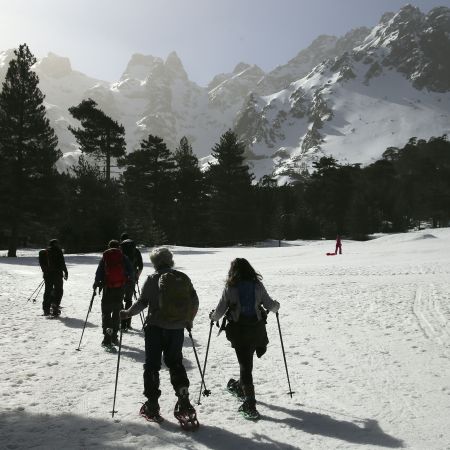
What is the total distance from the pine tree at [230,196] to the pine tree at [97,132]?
15611 millimetres

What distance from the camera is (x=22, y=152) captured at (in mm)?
32344

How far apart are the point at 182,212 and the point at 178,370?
171ft

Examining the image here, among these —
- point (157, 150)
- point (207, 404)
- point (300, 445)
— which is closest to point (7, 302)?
point (207, 404)

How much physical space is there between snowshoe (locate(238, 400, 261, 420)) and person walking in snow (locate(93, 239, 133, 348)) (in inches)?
157

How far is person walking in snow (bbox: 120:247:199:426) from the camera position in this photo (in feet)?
Result: 16.6

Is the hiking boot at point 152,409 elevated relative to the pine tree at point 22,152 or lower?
lower

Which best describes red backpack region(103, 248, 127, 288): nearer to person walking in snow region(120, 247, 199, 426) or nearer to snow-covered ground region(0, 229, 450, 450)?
snow-covered ground region(0, 229, 450, 450)

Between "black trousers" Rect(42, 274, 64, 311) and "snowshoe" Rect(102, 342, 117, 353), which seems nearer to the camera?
"snowshoe" Rect(102, 342, 117, 353)

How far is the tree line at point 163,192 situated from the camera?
107ft

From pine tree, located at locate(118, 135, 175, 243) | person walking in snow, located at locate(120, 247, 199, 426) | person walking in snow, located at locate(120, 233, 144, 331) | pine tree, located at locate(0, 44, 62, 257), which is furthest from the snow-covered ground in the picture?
pine tree, located at locate(118, 135, 175, 243)

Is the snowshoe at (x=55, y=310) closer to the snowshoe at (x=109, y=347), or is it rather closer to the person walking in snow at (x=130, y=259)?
the person walking in snow at (x=130, y=259)

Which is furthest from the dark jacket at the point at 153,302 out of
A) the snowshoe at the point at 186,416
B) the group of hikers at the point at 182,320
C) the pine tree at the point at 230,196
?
the pine tree at the point at 230,196

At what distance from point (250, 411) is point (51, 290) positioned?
27.2ft

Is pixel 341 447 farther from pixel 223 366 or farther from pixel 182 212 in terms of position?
pixel 182 212
